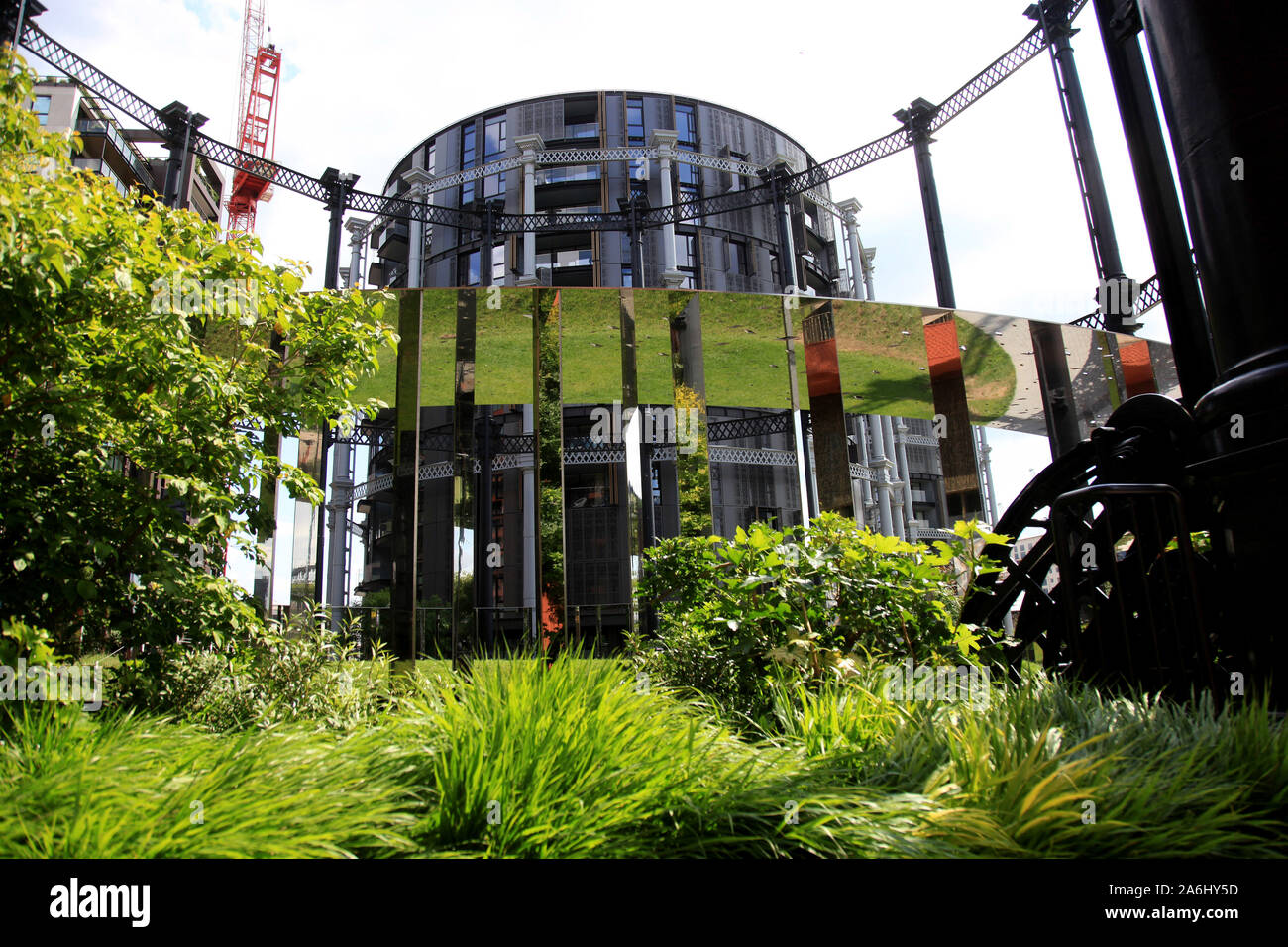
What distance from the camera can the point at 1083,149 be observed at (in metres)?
14.7

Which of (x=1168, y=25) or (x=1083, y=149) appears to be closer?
(x=1168, y=25)

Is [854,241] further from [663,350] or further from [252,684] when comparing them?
[252,684]

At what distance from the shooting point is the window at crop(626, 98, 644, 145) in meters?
40.3

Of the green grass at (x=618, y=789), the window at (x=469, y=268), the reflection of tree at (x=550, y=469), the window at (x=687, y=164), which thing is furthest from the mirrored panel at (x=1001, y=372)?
the window at (x=469, y=268)

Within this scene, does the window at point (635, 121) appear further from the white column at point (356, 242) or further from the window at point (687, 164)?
the white column at point (356, 242)

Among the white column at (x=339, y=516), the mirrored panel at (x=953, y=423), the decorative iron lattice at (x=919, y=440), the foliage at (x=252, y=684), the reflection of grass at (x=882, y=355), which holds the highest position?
the decorative iron lattice at (x=919, y=440)

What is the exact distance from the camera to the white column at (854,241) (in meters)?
43.5

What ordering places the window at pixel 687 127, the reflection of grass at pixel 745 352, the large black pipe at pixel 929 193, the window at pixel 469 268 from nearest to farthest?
the reflection of grass at pixel 745 352
the large black pipe at pixel 929 193
the window at pixel 469 268
the window at pixel 687 127

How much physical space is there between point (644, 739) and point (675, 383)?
8680 mm

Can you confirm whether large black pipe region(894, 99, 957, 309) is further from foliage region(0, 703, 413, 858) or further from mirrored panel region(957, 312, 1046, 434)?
foliage region(0, 703, 413, 858)

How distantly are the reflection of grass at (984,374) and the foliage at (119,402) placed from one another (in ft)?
34.9

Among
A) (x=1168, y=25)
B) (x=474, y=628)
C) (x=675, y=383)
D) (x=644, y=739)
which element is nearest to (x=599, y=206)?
(x=675, y=383)

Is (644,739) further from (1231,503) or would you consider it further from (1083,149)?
(1083,149)

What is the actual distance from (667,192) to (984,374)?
26.8 m
